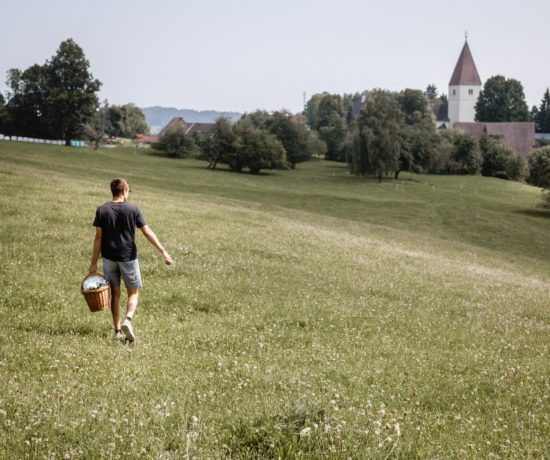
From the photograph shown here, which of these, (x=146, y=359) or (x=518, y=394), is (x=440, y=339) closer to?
(x=518, y=394)

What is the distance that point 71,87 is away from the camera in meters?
110

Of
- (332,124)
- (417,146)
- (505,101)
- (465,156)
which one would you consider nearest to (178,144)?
(417,146)

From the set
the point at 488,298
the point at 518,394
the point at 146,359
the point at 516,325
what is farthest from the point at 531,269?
the point at 146,359

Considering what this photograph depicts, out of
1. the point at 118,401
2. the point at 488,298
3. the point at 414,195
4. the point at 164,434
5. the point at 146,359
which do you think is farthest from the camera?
the point at 414,195

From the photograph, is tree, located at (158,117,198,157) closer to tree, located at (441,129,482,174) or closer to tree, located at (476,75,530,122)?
tree, located at (441,129,482,174)

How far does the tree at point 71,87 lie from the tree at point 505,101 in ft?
456

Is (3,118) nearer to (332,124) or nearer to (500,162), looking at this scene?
(332,124)

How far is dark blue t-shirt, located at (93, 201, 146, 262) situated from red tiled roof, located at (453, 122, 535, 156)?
170 meters

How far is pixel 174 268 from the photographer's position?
17531 mm

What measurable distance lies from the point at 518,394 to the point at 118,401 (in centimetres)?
678

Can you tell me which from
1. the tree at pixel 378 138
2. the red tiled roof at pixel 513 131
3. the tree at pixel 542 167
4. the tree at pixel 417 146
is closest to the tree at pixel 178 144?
the tree at pixel 378 138

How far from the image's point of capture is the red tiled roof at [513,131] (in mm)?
167500

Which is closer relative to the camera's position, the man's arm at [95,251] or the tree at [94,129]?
the man's arm at [95,251]

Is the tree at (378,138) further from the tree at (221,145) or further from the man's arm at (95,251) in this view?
the man's arm at (95,251)
